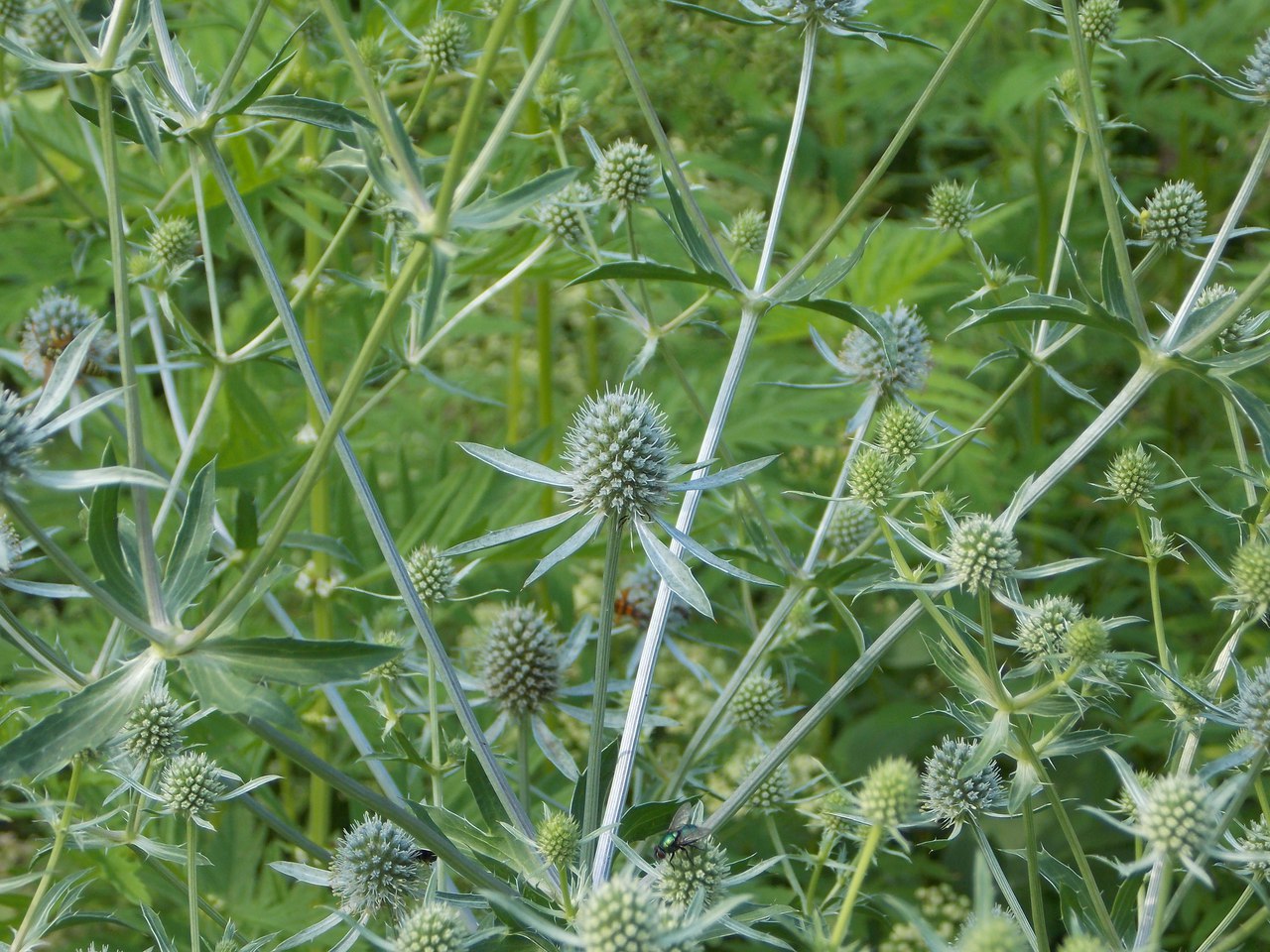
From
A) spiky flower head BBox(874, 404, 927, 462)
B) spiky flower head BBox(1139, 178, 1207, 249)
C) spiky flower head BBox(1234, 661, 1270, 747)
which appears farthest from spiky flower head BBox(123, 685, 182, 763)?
spiky flower head BBox(1139, 178, 1207, 249)

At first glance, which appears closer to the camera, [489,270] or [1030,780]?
[1030,780]

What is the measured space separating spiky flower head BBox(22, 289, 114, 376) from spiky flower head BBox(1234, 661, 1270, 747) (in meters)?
2.03

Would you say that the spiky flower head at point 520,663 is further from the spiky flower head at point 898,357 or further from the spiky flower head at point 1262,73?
the spiky flower head at point 1262,73

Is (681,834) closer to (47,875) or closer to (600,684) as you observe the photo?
(600,684)

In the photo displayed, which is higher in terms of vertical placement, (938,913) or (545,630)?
(545,630)

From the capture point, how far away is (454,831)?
149 centimetres

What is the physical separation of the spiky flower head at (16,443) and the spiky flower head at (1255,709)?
1.43 metres

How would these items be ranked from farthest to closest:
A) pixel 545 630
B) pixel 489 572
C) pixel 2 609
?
pixel 489 572, pixel 545 630, pixel 2 609

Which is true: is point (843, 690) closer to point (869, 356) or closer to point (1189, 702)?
point (1189, 702)

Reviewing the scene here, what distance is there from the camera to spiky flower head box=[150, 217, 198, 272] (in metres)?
2.17

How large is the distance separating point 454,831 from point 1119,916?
96 centimetres

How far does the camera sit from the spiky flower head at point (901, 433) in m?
1.80

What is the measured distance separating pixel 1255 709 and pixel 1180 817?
12.4 inches

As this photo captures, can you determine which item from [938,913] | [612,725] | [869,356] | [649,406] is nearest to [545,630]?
[612,725]
